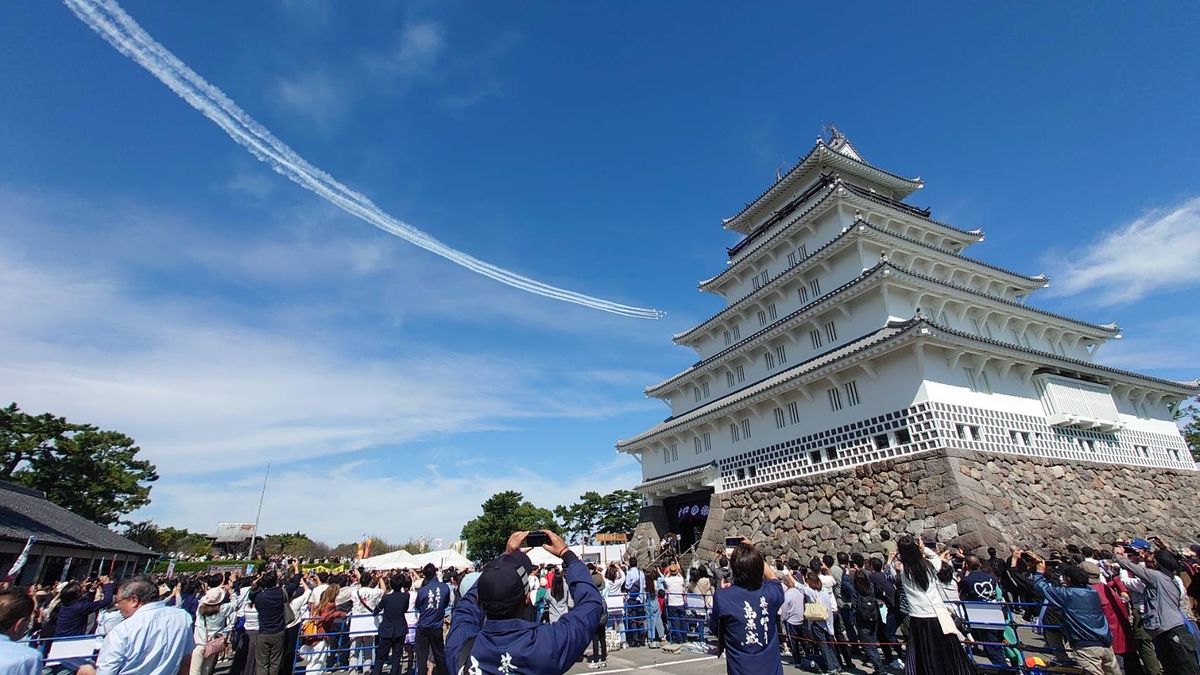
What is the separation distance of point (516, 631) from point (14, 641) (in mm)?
3647

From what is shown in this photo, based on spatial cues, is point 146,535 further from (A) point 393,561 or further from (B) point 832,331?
(B) point 832,331

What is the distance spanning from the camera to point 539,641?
2.72 m

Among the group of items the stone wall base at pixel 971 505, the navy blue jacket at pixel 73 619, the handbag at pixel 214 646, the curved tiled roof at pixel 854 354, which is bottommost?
the handbag at pixel 214 646

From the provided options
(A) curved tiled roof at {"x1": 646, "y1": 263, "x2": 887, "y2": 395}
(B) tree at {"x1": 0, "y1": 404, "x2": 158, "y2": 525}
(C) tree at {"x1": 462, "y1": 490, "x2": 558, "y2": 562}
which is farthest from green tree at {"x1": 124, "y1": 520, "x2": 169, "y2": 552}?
(A) curved tiled roof at {"x1": 646, "y1": 263, "x2": 887, "y2": 395}

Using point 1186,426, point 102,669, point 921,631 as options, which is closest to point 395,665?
point 102,669

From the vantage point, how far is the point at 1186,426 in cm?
3803

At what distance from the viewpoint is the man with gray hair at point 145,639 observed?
4.10 m

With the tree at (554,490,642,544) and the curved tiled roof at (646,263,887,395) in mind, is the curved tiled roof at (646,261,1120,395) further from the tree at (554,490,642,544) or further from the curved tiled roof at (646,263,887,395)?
the tree at (554,490,642,544)

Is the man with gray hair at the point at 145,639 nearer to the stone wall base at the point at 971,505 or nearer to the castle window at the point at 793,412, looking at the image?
the stone wall base at the point at 971,505

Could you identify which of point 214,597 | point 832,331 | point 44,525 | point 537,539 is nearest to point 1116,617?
point 537,539

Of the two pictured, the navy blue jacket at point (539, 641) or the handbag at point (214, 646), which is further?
the handbag at point (214, 646)

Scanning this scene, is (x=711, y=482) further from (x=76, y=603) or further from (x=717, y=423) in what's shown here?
(x=76, y=603)

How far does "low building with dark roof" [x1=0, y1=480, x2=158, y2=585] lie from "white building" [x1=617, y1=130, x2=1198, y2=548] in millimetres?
26691

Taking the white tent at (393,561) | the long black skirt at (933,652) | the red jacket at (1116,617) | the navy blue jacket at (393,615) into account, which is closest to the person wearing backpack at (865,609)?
the red jacket at (1116,617)
